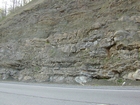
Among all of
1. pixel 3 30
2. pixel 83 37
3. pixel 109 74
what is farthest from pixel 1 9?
pixel 109 74

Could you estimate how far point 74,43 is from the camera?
666 inches

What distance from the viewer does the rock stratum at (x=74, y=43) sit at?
1405 cm

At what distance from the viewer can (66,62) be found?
16156mm

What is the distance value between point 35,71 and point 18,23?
364 inches

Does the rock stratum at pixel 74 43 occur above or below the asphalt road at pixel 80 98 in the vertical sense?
above

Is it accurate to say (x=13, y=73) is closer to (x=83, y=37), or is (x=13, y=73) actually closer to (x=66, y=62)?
(x=66, y=62)

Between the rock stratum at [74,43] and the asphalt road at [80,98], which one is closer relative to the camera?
the asphalt road at [80,98]

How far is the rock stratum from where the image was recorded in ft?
46.1

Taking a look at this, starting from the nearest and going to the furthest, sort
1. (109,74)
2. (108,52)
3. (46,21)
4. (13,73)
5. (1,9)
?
(109,74)
(108,52)
(13,73)
(46,21)
(1,9)

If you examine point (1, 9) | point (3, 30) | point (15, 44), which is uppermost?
point (1, 9)

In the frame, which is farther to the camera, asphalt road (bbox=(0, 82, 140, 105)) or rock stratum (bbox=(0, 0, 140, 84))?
rock stratum (bbox=(0, 0, 140, 84))

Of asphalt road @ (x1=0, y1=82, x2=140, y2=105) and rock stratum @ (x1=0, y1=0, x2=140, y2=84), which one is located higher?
rock stratum @ (x1=0, y1=0, x2=140, y2=84)

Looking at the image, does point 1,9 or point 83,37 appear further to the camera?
point 1,9

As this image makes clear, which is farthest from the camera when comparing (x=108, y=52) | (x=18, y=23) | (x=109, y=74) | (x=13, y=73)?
(x=18, y=23)
